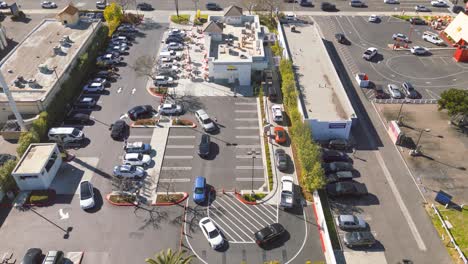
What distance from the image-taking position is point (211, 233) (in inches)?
1880

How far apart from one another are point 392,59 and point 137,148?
59987mm

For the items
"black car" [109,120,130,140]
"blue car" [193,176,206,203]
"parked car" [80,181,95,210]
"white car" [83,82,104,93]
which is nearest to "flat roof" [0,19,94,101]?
"white car" [83,82,104,93]

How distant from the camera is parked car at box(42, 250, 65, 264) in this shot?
43969 mm

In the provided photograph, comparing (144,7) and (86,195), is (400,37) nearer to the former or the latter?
(144,7)

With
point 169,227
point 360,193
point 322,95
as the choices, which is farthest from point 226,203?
point 322,95

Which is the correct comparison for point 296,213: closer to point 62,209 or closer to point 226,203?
point 226,203

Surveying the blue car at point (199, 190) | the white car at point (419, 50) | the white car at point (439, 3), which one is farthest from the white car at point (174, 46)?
the white car at point (439, 3)

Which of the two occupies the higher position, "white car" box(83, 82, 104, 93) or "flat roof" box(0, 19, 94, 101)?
"flat roof" box(0, 19, 94, 101)

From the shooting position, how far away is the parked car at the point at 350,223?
49.0 meters

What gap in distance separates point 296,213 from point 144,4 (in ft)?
263

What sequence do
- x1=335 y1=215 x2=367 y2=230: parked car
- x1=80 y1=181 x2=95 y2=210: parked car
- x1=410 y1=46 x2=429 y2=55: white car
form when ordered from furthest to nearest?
x1=410 y1=46 x2=429 y2=55: white car, x1=80 y1=181 x2=95 y2=210: parked car, x1=335 y1=215 x2=367 y2=230: parked car

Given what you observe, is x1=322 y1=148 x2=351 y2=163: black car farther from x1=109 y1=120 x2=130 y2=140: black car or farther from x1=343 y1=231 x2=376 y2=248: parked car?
x1=109 y1=120 x2=130 y2=140: black car

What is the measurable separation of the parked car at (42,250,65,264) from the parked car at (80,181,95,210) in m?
7.55

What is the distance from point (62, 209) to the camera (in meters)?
51.7
